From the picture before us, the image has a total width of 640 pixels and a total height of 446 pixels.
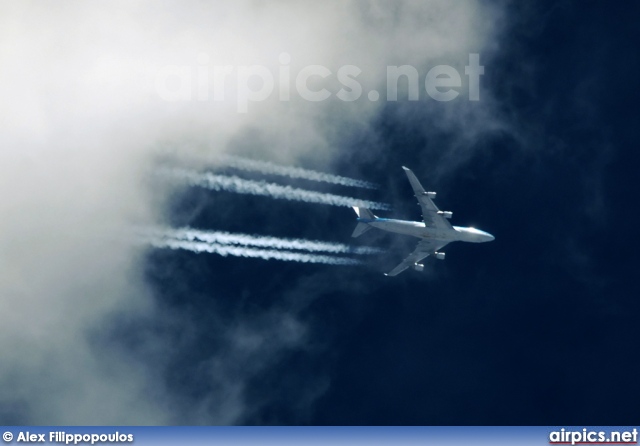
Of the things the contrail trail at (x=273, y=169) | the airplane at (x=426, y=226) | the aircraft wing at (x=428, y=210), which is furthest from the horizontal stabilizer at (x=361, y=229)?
the contrail trail at (x=273, y=169)

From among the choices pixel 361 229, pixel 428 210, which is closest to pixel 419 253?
pixel 428 210

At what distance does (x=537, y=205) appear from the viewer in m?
180

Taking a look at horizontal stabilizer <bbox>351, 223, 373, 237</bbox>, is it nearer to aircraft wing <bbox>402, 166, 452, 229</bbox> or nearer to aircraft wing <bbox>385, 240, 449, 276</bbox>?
aircraft wing <bbox>402, 166, 452, 229</bbox>

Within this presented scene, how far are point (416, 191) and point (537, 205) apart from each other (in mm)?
28598

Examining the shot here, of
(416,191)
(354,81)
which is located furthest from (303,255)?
(354,81)

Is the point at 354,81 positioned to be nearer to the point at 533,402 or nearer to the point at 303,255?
the point at 303,255

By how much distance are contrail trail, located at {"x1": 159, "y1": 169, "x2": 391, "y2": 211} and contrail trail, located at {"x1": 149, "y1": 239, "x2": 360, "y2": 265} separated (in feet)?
27.3

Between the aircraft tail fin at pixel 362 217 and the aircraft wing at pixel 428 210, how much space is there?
7.40 meters

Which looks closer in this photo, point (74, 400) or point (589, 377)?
point (589, 377)

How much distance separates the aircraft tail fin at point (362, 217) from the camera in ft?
535

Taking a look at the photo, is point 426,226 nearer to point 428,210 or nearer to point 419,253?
point 428,210

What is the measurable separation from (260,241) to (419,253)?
25.2 m

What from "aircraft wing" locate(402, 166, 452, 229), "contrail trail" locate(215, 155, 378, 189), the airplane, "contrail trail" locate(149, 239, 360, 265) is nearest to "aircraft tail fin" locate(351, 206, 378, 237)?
the airplane

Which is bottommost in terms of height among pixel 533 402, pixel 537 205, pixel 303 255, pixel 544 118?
pixel 533 402
